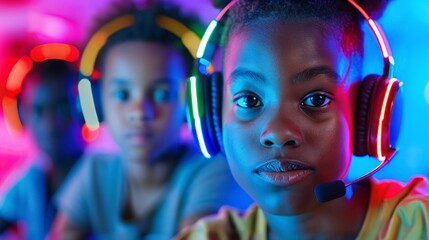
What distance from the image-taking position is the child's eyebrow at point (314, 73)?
80 cm

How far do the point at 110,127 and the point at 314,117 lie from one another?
0.64 m

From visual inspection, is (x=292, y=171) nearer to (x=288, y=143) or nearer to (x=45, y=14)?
(x=288, y=143)

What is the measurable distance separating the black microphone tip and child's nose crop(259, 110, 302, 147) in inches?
2.6

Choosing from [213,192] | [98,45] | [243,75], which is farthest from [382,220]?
[98,45]

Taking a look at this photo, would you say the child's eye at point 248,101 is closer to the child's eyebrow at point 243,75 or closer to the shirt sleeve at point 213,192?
the child's eyebrow at point 243,75

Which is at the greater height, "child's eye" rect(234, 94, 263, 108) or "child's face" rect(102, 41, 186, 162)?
"child's face" rect(102, 41, 186, 162)

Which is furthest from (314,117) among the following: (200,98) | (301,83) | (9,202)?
(9,202)

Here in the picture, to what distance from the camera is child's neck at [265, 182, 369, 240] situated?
894 mm

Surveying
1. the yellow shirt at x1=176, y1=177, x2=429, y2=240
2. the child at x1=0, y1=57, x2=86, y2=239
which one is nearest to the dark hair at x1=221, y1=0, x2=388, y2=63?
the yellow shirt at x1=176, y1=177, x2=429, y2=240

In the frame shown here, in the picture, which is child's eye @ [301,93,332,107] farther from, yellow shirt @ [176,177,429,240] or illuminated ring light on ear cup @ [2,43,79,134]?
illuminated ring light on ear cup @ [2,43,79,134]

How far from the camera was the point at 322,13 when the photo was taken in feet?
2.77

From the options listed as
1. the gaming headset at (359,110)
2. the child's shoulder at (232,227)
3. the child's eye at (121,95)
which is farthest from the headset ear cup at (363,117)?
the child's eye at (121,95)

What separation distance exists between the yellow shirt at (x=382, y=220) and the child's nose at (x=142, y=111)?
0.33 metres

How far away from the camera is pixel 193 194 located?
1.33 metres
